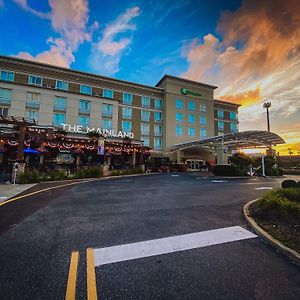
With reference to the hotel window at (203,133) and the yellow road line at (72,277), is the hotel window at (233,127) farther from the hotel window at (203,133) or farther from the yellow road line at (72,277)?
the yellow road line at (72,277)

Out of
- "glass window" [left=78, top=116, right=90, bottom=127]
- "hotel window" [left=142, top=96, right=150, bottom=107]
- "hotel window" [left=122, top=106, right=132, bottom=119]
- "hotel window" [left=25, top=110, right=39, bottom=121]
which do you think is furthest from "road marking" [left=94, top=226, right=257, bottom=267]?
"hotel window" [left=142, top=96, right=150, bottom=107]

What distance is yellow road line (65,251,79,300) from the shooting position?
2.53m

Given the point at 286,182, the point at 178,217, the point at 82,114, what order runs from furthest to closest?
the point at 82,114 < the point at 286,182 < the point at 178,217

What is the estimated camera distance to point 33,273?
301 centimetres

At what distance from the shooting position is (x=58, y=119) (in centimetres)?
3275

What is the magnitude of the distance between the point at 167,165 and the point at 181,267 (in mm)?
33521

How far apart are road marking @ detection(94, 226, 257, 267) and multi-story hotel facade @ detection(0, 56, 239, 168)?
104ft

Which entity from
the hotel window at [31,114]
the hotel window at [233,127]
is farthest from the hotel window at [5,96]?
the hotel window at [233,127]

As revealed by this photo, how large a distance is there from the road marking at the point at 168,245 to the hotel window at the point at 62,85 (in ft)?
121

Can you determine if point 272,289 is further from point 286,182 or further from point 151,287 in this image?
point 286,182

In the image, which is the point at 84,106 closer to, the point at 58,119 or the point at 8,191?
the point at 58,119

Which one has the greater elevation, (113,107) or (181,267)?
(113,107)

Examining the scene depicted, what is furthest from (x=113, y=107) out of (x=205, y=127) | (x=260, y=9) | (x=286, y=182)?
(x=286, y=182)

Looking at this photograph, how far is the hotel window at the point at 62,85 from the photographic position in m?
34.4
